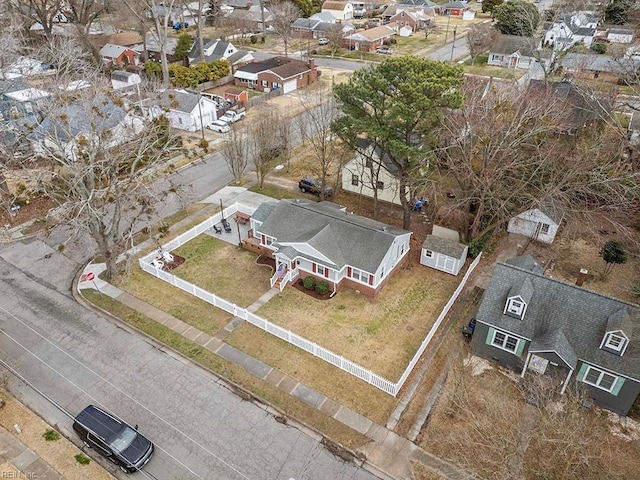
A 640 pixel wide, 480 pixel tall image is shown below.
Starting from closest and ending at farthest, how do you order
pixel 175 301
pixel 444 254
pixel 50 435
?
pixel 50 435 → pixel 175 301 → pixel 444 254

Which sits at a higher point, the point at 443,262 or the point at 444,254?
the point at 444,254

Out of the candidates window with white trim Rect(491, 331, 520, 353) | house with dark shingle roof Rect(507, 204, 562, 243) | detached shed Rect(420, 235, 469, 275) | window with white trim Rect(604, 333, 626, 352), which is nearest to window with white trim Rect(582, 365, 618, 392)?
window with white trim Rect(604, 333, 626, 352)

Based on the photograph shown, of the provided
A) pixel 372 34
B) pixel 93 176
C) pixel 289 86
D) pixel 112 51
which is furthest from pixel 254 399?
pixel 372 34

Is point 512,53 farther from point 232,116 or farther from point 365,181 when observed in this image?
point 365,181

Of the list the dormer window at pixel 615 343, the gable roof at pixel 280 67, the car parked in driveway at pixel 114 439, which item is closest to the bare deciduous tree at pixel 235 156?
the car parked in driveway at pixel 114 439

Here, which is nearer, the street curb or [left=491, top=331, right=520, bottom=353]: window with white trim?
the street curb

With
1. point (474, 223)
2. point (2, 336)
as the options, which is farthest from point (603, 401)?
point (2, 336)

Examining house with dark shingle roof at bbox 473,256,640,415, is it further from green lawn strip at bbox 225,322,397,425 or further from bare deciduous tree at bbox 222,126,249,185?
bare deciduous tree at bbox 222,126,249,185
